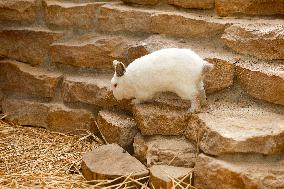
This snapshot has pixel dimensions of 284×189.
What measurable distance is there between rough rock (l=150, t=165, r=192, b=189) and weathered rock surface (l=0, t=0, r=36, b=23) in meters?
1.74

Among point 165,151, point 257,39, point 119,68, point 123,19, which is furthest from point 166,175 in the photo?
point 123,19

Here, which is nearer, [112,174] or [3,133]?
[112,174]

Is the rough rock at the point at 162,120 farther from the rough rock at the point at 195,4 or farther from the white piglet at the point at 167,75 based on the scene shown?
the rough rock at the point at 195,4

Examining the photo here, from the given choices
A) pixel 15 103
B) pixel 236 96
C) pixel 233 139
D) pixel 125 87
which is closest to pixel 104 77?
pixel 125 87

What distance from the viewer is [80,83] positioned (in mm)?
3561

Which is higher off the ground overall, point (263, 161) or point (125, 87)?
point (125, 87)

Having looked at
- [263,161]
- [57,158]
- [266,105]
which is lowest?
[57,158]

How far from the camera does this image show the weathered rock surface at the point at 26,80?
3.70 m

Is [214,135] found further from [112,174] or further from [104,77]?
[104,77]

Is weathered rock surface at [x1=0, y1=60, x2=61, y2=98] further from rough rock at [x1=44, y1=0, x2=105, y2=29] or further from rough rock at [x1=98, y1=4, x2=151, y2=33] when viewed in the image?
rough rock at [x1=98, y1=4, x2=151, y2=33]

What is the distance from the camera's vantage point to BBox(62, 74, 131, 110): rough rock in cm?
346

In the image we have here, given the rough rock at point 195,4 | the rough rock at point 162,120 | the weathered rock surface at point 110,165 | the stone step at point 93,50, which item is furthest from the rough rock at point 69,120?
the rough rock at point 195,4

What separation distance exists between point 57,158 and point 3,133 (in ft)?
2.05

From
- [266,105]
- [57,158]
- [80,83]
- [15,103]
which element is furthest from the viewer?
[15,103]
